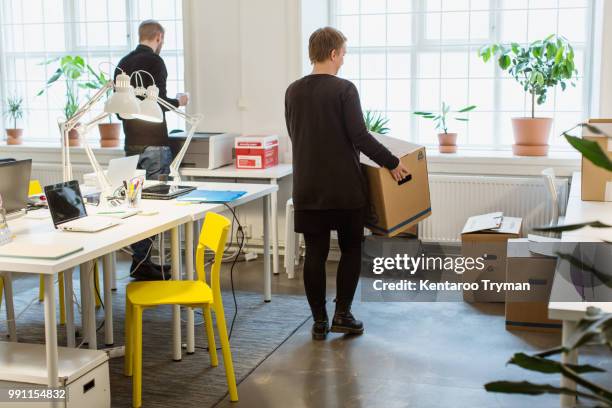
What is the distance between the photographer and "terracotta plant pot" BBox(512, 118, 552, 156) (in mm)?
5414

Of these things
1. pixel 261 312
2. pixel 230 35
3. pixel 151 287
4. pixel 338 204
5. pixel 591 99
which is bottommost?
pixel 261 312

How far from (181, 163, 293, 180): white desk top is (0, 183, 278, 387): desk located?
107 cm

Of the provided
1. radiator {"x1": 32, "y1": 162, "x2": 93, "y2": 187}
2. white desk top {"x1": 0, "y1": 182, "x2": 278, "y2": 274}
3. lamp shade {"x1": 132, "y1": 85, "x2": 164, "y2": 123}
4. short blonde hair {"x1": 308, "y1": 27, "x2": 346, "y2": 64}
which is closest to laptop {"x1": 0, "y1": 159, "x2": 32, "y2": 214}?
white desk top {"x1": 0, "y1": 182, "x2": 278, "y2": 274}

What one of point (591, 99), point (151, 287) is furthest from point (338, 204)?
point (591, 99)

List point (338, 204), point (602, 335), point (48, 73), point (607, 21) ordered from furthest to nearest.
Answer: point (48, 73)
point (607, 21)
point (338, 204)
point (602, 335)

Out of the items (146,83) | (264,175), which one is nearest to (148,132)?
(146,83)

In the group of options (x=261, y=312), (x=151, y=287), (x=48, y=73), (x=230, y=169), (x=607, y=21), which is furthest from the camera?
(x=48, y=73)

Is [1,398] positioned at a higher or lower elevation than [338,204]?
lower

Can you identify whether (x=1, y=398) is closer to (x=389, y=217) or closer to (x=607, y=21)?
(x=389, y=217)

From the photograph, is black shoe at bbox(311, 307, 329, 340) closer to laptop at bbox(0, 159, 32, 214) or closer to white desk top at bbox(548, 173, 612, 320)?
white desk top at bbox(548, 173, 612, 320)

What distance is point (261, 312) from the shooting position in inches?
180

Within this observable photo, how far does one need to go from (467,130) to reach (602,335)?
4.56 meters

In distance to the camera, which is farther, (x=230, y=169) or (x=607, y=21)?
(x=230, y=169)

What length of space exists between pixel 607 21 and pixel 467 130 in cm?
126
